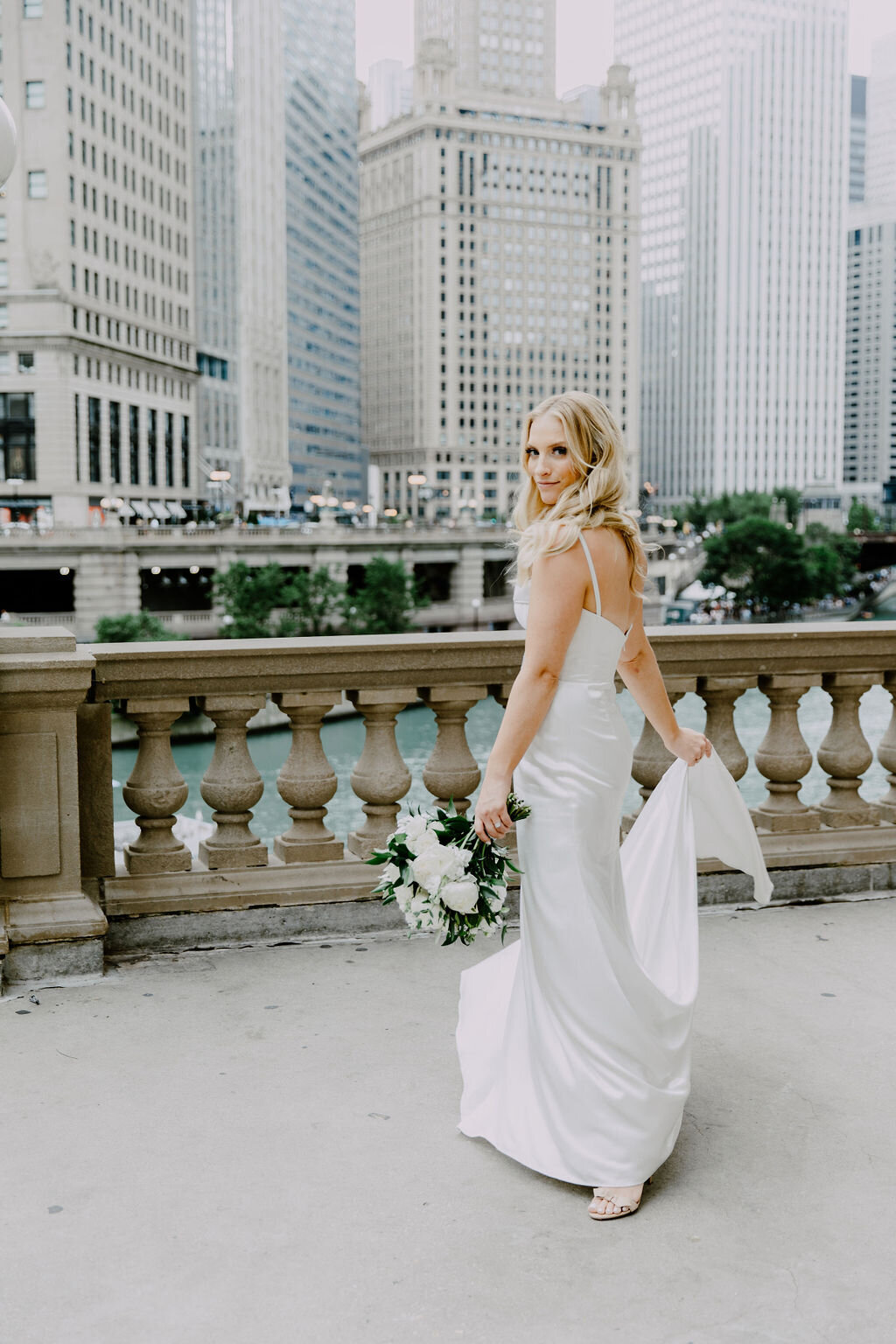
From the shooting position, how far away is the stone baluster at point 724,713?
590 centimetres

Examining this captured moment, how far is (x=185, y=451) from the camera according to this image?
119 meters

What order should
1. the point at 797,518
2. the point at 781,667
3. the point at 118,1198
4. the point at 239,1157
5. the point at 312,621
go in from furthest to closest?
the point at 797,518 < the point at 312,621 < the point at 781,667 < the point at 239,1157 < the point at 118,1198

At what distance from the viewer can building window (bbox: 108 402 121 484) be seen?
4124 inches

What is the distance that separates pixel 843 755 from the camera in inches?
241

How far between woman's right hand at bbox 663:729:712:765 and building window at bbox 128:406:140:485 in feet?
356

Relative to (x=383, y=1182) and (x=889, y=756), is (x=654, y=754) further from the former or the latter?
(x=383, y=1182)

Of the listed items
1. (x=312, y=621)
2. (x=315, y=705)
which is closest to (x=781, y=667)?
(x=315, y=705)

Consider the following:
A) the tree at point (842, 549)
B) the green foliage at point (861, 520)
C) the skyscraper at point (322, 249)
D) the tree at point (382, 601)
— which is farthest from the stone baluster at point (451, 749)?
the skyscraper at point (322, 249)

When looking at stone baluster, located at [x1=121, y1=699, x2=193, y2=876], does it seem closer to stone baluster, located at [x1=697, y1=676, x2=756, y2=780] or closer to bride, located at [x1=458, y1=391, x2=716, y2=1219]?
bride, located at [x1=458, y1=391, x2=716, y2=1219]

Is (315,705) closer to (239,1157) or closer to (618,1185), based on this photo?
(239,1157)

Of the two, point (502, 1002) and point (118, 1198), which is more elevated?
point (502, 1002)

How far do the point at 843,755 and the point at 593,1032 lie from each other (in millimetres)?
3067

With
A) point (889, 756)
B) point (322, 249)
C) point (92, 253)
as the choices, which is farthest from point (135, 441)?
point (889, 756)

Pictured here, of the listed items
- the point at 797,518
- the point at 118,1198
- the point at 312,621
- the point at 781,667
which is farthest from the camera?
the point at 797,518
